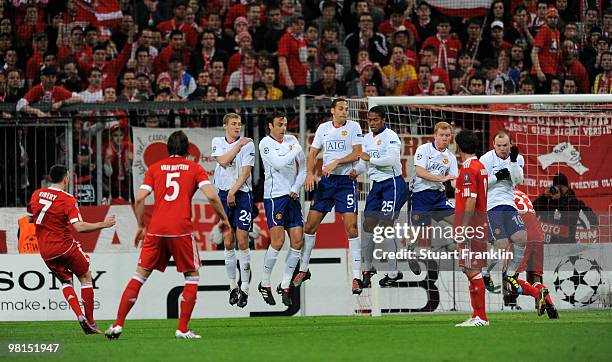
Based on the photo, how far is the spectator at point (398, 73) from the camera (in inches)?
765

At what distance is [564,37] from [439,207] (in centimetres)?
603

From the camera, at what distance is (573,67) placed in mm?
19484

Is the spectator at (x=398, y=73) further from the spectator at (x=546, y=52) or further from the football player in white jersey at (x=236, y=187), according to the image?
the football player in white jersey at (x=236, y=187)

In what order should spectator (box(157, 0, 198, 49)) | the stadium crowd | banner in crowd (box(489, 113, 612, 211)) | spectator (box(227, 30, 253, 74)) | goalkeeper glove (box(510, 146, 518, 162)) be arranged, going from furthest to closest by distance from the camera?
spectator (box(157, 0, 198, 49))
spectator (box(227, 30, 253, 74))
the stadium crowd
banner in crowd (box(489, 113, 612, 211))
goalkeeper glove (box(510, 146, 518, 162))

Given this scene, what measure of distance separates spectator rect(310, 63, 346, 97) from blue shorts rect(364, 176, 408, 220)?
4.16 m

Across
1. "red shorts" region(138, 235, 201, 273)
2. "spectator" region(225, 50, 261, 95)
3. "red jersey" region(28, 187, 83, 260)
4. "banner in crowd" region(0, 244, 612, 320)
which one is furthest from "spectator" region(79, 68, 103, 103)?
"red shorts" region(138, 235, 201, 273)

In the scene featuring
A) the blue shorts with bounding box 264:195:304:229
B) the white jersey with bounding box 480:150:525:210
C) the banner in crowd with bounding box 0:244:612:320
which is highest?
the white jersey with bounding box 480:150:525:210

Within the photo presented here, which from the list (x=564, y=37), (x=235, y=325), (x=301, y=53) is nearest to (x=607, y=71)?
(x=564, y=37)

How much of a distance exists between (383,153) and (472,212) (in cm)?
288

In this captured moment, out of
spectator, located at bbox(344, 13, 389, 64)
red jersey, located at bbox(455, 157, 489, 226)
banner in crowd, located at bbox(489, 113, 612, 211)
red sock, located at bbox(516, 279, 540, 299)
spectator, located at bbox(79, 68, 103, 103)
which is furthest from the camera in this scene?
spectator, located at bbox(344, 13, 389, 64)

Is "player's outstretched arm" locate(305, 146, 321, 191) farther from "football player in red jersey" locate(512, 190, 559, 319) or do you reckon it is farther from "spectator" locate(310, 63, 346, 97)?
"spectator" locate(310, 63, 346, 97)

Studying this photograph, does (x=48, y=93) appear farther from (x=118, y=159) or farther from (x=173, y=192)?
(x=173, y=192)

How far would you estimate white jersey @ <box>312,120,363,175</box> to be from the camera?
1516 cm

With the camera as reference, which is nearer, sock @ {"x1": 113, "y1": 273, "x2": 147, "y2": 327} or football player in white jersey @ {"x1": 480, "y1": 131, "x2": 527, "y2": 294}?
sock @ {"x1": 113, "y1": 273, "x2": 147, "y2": 327}
